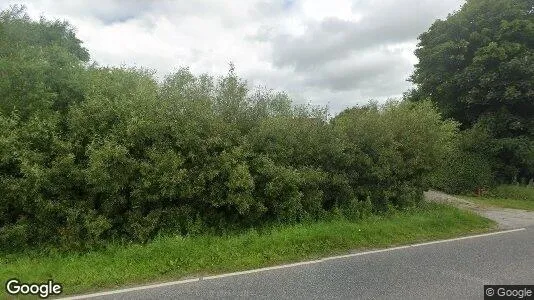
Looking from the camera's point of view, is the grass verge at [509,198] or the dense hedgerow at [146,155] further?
the grass verge at [509,198]

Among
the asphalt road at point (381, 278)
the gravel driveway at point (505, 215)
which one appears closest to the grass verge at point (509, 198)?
the gravel driveway at point (505, 215)

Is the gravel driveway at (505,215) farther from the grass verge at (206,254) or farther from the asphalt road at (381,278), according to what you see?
the asphalt road at (381,278)

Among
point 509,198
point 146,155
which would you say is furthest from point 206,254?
point 509,198

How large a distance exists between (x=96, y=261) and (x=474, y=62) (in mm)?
17483

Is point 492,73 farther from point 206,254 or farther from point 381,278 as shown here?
point 206,254

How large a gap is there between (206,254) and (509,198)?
1547 centimetres

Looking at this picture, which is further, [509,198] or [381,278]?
[509,198]

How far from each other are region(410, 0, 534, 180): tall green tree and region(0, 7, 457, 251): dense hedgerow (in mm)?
10581

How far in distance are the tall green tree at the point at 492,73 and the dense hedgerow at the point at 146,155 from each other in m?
10.6

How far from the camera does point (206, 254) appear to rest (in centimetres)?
655

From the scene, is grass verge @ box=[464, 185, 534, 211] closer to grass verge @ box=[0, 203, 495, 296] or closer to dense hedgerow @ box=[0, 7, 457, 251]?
grass verge @ box=[0, 203, 495, 296]

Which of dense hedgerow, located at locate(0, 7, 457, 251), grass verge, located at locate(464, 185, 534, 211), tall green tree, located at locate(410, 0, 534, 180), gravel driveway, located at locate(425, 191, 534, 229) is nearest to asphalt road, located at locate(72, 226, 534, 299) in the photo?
dense hedgerow, located at locate(0, 7, 457, 251)

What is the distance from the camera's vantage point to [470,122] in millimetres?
18859

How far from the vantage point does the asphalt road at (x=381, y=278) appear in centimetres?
495
